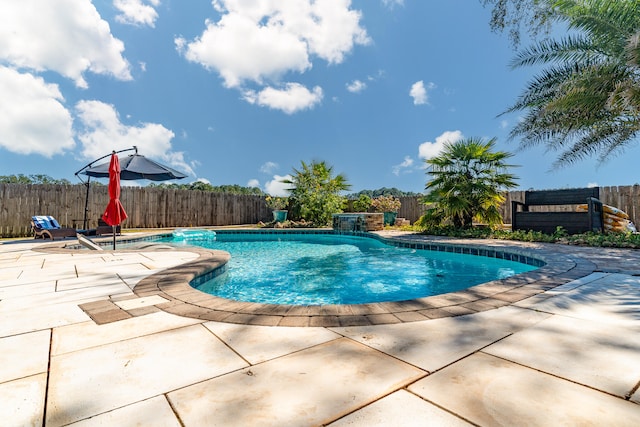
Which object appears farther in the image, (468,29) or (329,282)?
(468,29)

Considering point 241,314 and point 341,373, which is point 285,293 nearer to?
point 241,314

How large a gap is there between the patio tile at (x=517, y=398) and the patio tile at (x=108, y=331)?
1.60 meters

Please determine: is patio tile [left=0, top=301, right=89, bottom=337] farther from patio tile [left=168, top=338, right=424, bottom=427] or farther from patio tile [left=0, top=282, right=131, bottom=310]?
patio tile [left=168, top=338, right=424, bottom=427]

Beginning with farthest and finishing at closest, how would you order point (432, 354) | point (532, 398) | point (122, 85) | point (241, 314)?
1. point (122, 85)
2. point (241, 314)
3. point (432, 354)
4. point (532, 398)

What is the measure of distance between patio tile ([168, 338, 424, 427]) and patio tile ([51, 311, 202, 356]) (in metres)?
0.83

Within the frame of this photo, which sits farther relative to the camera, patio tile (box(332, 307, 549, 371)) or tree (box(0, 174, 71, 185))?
tree (box(0, 174, 71, 185))

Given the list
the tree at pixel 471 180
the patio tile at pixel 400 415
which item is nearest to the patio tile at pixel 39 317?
Result: the patio tile at pixel 400 415

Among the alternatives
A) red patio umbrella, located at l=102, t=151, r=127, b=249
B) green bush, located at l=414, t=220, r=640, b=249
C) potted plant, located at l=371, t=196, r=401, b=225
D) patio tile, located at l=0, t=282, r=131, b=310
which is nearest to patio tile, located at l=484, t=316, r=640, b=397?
patio tile, located at l=0, t=282, r=131, b=310

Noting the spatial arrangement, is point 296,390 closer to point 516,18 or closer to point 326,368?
point 326,368

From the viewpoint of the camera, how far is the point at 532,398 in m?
1.15

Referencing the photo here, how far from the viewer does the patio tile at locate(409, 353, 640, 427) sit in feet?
3.35

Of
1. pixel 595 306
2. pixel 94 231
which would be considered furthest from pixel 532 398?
pixel 94 231

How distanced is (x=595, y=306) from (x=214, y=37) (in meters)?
11.7

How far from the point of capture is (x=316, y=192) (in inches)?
533
